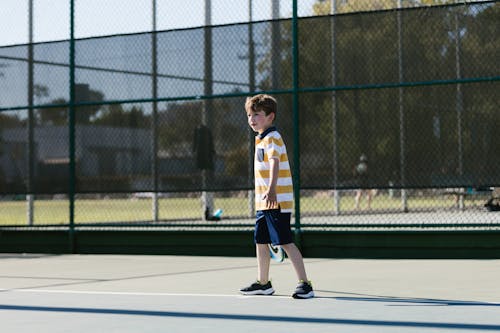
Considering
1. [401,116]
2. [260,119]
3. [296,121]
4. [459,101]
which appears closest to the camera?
[260,119]

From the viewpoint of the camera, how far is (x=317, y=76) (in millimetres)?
12289

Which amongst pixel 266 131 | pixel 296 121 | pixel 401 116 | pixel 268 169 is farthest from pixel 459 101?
pixel 268 169

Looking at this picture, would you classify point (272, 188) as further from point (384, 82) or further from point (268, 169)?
point (384, 82)

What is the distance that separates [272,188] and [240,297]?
93 cm

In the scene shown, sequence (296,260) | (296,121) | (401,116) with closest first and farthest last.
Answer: (296,260), (401,116), (296,121)

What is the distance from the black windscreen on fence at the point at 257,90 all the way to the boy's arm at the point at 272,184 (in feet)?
12.5

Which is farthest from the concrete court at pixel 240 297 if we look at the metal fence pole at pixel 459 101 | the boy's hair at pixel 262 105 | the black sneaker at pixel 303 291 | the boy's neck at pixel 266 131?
the boy's hair at pixel 262 105

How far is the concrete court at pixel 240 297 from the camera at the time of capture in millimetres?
6355

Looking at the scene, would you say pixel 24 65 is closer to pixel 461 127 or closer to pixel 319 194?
pixel 319 194

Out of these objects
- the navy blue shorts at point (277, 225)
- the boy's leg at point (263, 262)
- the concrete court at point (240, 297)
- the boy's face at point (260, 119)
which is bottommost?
the concrete court at point (240, 297)

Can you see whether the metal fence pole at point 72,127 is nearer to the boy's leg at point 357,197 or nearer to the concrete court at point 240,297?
the concrete court at point 240,297

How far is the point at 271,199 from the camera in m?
7.75

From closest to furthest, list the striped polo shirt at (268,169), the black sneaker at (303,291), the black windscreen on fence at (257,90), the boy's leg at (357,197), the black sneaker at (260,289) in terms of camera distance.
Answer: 1. the black sneaker at (303,291)
2. the striped polo shirt at (268,169)
3. the black sneaker at (260,289)
4. the black windscreen on fence at (257,90)
5. the boy's leg at (357,197)

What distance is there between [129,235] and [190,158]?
1435 millimetres
